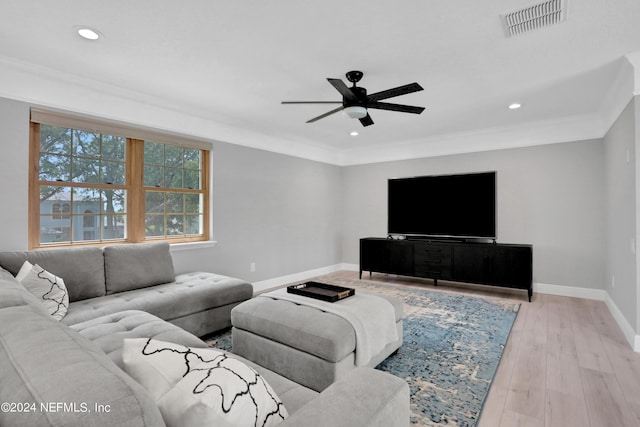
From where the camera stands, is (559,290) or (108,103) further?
(559,290)

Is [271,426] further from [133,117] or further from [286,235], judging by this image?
[286,235]

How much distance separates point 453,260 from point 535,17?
3407mm

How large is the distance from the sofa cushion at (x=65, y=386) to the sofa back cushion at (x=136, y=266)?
94.6 inches

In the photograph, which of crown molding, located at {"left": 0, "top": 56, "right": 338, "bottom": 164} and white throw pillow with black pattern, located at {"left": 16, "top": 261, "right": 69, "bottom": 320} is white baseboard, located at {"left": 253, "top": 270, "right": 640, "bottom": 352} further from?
white throw pillow with black pattern, located at {"left": 16, "top": 261, "right": 69, "bottom": 320}

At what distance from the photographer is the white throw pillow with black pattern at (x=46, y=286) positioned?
2.24 meters

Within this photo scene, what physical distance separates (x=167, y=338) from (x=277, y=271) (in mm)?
3355

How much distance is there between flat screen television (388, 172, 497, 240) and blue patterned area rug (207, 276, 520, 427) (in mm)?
1174

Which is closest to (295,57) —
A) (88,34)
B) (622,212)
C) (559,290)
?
(88,34)

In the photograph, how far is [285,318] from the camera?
2.14 metres

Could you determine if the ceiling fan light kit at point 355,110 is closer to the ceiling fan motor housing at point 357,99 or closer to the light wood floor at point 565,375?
A: the ceiling fan motor housing at point 357,99

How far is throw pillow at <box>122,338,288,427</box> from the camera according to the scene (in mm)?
760

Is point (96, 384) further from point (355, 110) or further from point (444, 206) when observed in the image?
point (444, 206)

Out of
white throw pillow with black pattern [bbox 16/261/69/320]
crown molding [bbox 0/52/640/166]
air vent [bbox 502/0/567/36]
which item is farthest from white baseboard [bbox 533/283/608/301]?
white throw pillow with black pattern [bbox 16/261/69/320]

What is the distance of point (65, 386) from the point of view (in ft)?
1.94
